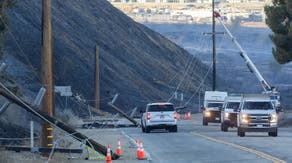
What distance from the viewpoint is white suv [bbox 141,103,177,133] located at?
5403 centimetres

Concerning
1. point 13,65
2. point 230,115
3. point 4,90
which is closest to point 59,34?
point 13,65

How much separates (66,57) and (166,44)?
44.8 m

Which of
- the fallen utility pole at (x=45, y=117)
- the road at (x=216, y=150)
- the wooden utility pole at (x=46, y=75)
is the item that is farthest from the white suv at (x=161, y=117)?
the wooden utility pole at (x=46, y=75)

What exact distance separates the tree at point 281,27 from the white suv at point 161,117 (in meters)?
15.1

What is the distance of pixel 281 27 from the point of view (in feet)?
222

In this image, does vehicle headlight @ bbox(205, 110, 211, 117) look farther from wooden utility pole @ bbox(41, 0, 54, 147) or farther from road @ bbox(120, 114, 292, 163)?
wooden utility pole @ bbox(41, 0, 54, 147)

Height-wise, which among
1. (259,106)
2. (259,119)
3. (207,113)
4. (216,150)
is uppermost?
(259,106)

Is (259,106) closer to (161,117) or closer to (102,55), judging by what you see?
(161,117)

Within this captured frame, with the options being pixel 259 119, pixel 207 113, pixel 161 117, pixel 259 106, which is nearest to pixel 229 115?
pixel 161 117

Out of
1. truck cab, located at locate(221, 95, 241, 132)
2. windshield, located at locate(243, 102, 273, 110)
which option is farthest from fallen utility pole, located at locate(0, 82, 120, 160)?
truck cab, located at locate(221, 95, 241, 132)

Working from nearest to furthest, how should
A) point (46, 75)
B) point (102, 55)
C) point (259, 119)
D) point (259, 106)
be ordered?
point (46, 75), point (259, 119), point (259, 106), point (102, 55)

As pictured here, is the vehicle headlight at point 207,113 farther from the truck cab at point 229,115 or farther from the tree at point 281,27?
the truck cab at point 229,115

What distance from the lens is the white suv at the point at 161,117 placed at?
5403 centimetres

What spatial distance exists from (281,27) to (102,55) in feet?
137
